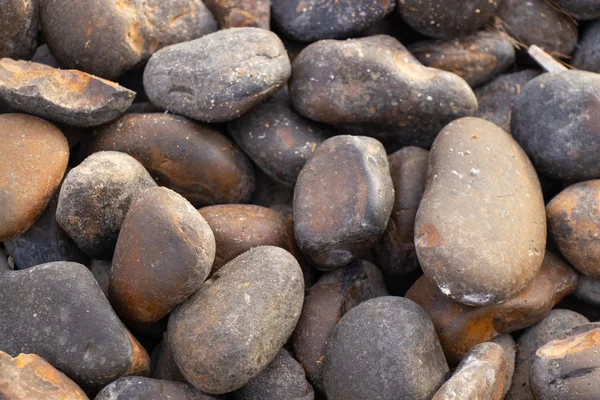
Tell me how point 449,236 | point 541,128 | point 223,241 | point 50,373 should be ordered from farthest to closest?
point 541,128 < point 223,241 < point 449,236 < point 50,373

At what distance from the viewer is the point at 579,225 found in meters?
1.93

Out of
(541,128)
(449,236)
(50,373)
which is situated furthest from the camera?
(541,128)

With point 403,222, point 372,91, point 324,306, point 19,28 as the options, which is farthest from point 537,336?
point 19,28

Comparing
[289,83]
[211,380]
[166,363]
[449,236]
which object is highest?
[289,83]

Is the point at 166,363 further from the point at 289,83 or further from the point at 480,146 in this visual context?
the point at 480,146

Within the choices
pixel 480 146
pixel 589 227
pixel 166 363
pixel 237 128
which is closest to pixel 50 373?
pixel 166 363

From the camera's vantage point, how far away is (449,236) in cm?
177

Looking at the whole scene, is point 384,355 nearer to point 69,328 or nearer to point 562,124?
point 69,328

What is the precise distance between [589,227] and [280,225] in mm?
896

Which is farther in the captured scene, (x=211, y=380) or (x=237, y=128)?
(x=237, y=128)

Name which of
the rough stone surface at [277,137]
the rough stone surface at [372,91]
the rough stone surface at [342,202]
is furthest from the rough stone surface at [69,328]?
the rough stone surface at [372,91]

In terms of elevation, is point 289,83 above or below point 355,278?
above

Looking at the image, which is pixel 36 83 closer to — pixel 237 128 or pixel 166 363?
pixel 237 128

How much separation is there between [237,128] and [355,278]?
63 centimetres
